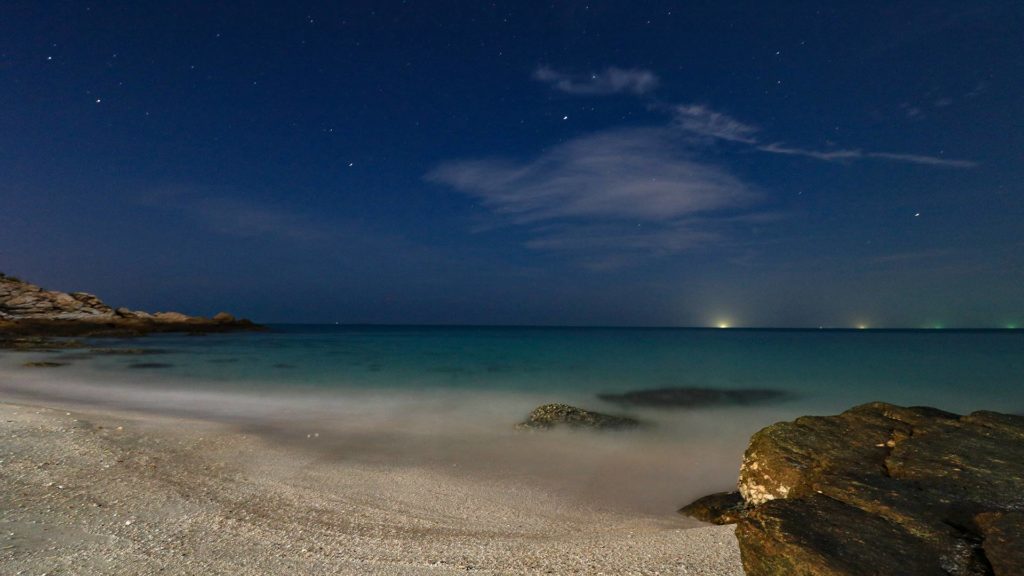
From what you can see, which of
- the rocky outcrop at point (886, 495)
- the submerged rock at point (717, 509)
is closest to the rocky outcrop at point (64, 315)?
the submerged rock at point (717, 509)

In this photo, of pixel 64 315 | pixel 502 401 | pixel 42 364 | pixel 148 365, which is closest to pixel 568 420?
pixel 502 401

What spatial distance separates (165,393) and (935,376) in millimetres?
34247

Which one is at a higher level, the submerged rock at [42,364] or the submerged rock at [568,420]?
the submerged rock at [42,364]

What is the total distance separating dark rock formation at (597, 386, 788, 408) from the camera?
611 inches

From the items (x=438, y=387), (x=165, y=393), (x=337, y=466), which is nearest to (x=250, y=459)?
(x=337, y=466)

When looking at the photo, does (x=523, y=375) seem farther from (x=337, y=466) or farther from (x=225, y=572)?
(x=225, y=572)

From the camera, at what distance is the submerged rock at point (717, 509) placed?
5.24 meters

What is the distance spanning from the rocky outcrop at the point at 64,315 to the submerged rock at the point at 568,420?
48.2 metres

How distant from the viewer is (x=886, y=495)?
3.58 m

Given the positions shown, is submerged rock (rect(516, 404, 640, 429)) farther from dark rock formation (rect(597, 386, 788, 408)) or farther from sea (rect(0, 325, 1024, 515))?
dark rock formation (rect(597, 386, 788, 408))

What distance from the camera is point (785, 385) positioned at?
69.0 feet

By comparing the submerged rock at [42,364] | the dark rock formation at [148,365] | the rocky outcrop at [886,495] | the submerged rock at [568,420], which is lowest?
the dark rock formation at [148,365]

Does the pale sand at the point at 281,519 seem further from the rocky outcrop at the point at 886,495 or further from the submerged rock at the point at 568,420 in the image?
the submerged rock at the point at 568,420

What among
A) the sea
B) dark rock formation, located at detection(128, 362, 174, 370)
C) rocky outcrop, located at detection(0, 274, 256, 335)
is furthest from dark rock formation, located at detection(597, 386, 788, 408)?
rocky outcrop, located at detection(0, 274, 256, 335)
